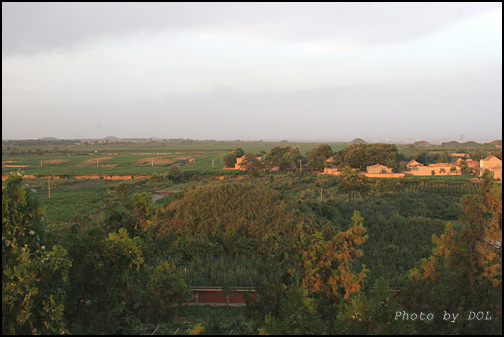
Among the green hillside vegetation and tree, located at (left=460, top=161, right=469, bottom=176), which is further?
tree, located at (left=460, top=161, right=469, bottom=176)

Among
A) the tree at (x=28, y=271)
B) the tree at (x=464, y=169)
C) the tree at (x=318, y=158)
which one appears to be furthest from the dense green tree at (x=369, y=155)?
the tree at (x=28, y=271)

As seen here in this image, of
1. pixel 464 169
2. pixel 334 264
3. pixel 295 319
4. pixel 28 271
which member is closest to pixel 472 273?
pixel 334 264

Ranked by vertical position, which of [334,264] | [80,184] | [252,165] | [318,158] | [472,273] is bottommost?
[80,184]

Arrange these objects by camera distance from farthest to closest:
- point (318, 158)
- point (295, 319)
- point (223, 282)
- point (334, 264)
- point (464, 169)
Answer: point (318, 158) → point (464, 169) → point (223, 282) → point (334, 264) → point (295, 319)

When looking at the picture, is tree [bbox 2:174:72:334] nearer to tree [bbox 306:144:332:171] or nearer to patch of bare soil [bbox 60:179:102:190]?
patch of bare soil [bbox 60:179:102:190]

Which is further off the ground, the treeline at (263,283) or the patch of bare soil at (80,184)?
the treeline at (263,283)

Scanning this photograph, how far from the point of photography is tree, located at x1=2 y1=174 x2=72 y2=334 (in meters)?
4.39

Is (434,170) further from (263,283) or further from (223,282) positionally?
(263,283)

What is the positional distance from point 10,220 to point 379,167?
37757 millimetres

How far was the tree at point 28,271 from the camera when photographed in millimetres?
4391

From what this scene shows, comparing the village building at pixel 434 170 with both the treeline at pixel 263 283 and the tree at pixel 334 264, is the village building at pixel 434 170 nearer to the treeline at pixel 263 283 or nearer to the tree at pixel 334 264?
the treeline at pixel 263 283

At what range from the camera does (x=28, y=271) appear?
445 cm

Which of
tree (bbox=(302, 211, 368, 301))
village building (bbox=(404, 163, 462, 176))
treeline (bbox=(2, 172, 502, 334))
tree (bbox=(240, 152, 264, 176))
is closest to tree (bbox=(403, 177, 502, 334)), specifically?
treeline (bbox=(2, 172, 502, 334))

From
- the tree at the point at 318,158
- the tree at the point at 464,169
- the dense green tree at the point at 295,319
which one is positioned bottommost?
the dense green tree at the point at 295,319
